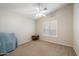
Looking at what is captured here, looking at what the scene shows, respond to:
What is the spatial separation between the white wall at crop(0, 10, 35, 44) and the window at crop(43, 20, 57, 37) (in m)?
0.29

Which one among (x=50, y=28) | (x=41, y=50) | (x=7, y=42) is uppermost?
(x=50, y=28)

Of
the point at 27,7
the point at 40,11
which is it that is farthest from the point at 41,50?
the point at 27,7

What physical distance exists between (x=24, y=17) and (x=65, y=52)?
1233 mm

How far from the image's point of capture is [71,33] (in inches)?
78.5

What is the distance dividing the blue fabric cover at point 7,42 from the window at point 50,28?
750mm

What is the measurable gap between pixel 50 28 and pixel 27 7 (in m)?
0.71

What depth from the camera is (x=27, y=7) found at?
1.88 m

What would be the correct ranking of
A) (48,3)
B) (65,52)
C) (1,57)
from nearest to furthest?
(1,57), (48,3), (65,52)

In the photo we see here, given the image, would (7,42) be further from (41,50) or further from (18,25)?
(41,50)

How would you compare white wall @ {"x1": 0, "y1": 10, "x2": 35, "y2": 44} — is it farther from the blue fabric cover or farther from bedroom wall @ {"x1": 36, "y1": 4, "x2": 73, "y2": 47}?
bedroom wall @ {"x1": 36, "y1": 4, "x2": 73, "y2": 47}

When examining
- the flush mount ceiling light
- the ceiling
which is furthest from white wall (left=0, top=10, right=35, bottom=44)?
the flush mount ceiling light

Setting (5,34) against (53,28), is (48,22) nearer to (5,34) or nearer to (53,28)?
(53,28)

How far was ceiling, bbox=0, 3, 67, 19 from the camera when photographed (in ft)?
5.80

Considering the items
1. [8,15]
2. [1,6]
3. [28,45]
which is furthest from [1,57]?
[1,6]
